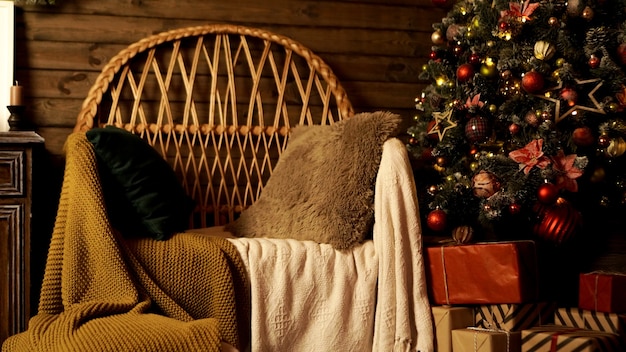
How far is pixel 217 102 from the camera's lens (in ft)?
9.77

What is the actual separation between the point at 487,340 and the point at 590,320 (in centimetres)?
34

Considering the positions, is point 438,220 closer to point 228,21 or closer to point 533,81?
point 533,81

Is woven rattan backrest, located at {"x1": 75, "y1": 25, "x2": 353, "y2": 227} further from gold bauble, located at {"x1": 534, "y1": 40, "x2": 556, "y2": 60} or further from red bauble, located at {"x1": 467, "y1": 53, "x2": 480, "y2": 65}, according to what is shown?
gold bauble, located at {"x1": 534, "y1": 40, "x2": 556, "y2": 60}

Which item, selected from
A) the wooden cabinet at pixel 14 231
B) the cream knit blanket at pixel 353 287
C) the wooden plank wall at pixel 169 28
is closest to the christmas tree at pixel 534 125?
the cream knit blanket at pixel 353 287

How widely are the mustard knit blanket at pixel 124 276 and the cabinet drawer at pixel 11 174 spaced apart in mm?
192

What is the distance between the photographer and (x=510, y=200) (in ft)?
7.73

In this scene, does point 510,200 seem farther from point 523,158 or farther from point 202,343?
point 202,343

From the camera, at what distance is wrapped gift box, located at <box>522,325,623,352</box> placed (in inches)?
77.3

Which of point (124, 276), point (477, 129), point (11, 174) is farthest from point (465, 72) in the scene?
point (11, 174)

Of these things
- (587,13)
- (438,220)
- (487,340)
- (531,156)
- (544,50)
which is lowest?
(487,340)

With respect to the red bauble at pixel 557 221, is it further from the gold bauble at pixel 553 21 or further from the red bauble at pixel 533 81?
the gold bauble at pixel 553 21

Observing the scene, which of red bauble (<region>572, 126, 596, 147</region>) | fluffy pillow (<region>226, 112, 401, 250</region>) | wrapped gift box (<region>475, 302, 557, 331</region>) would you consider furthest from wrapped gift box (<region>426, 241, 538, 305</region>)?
red bauble (<region>572, 126, 596, 147</region>)

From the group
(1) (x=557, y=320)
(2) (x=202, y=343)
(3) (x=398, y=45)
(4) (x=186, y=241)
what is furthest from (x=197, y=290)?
(3) (x=398, y=45)

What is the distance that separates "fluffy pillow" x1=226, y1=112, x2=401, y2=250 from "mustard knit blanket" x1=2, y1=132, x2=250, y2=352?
30 cm
